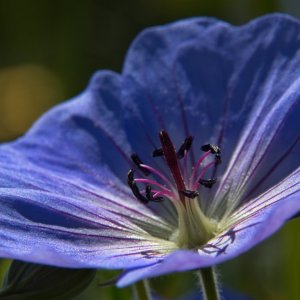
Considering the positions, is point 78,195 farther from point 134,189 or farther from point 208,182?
point 208,182

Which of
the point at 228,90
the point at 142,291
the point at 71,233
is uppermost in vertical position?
the point at 228,90

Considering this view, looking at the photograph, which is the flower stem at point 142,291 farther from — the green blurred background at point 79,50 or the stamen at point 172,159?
the green blurred background at point 79,50

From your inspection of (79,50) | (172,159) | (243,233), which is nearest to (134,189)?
(172,159)

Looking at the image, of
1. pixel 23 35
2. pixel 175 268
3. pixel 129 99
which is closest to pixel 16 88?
pixel 23 35

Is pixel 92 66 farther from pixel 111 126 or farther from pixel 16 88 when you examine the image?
pixel 111 126

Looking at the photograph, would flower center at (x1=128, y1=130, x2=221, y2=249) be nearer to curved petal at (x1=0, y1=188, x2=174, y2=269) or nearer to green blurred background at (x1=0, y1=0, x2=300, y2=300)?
curved petal at (x1=0, y1=188, x2=174, y2=269)

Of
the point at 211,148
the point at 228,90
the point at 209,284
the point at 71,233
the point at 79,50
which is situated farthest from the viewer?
the point at 79,50
